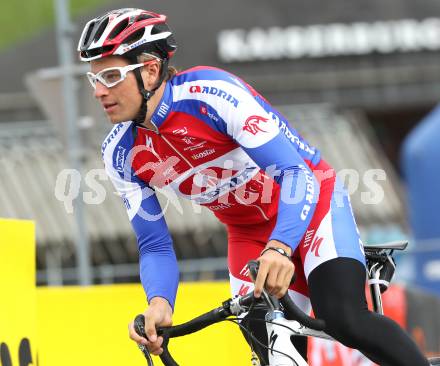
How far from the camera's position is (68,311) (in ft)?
23.5

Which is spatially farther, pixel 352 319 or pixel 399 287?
pixel 399 287

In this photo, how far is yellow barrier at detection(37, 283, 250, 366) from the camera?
6.88m

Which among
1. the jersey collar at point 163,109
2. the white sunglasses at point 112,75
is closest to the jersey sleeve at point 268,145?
the jersey collar at point 163,109

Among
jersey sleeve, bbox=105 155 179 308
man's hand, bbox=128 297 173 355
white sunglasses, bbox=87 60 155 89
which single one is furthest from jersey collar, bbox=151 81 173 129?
man's hand, bbox=128 297 173 355

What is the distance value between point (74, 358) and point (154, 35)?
2720mm

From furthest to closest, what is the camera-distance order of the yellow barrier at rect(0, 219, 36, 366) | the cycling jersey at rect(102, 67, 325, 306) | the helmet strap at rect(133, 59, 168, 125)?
the yellow barrier at rect(0, 219, 36, 366), the helmet strap at rect(133, 59, 168, 125), the cycling jersey at rect(102, 67, 325, 306)

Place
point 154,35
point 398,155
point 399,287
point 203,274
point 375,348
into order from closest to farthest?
point 375,348
point 154,35
point 399,287
point 203,274
point 398,155

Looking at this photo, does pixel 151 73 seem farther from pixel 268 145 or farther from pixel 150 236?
pixel 150 236

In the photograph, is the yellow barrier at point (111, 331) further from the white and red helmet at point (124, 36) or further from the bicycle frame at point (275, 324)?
the white and red helmet at point (124, 36)

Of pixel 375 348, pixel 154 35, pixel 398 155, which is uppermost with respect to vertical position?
pixel 398 155

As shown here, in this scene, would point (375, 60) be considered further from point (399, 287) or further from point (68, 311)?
point (68, 311)

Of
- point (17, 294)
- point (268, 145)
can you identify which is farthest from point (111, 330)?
point (268, 145)

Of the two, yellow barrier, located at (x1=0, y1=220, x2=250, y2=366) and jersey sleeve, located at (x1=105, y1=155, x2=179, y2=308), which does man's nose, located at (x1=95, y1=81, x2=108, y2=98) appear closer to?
jersey sleeve, located at (x1=105, y1=155, x2=179, y2=308)

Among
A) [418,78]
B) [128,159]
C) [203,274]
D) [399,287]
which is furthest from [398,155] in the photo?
[128,159]
